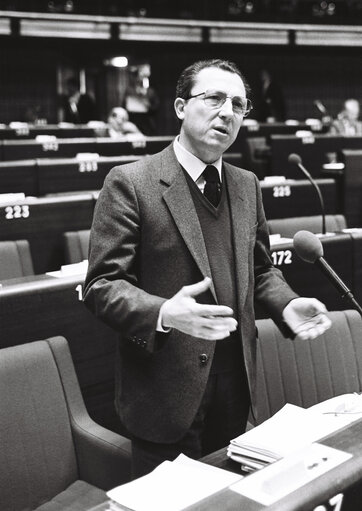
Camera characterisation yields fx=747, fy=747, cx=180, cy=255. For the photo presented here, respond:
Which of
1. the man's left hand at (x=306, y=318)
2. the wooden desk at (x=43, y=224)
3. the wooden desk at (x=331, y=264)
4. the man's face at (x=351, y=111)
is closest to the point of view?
the man's left hand at (x=306, y=318)

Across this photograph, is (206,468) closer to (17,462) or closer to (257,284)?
(257,284)

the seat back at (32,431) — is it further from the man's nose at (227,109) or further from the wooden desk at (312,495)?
the wooden desk at (312,495)

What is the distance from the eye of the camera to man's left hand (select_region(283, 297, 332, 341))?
5.01 ft

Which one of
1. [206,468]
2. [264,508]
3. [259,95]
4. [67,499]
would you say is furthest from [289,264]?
[259,95]

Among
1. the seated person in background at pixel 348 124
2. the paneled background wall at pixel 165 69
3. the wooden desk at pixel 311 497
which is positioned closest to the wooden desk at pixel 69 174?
the wooden desk at pixel 311 497

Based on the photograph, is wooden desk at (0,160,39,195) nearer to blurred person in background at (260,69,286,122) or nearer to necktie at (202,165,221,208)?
necktie at (202,165,221,208)

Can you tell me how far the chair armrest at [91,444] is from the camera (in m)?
1.97

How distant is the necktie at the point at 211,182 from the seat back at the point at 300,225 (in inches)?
82.7

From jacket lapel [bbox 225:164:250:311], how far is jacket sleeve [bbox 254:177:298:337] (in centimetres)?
9

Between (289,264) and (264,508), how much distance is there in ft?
7.55

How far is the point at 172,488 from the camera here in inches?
46.6

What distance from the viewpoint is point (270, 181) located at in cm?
472

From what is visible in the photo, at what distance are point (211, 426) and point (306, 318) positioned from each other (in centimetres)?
32

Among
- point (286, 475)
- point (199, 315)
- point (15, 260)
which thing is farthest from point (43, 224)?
point (286, 475)
